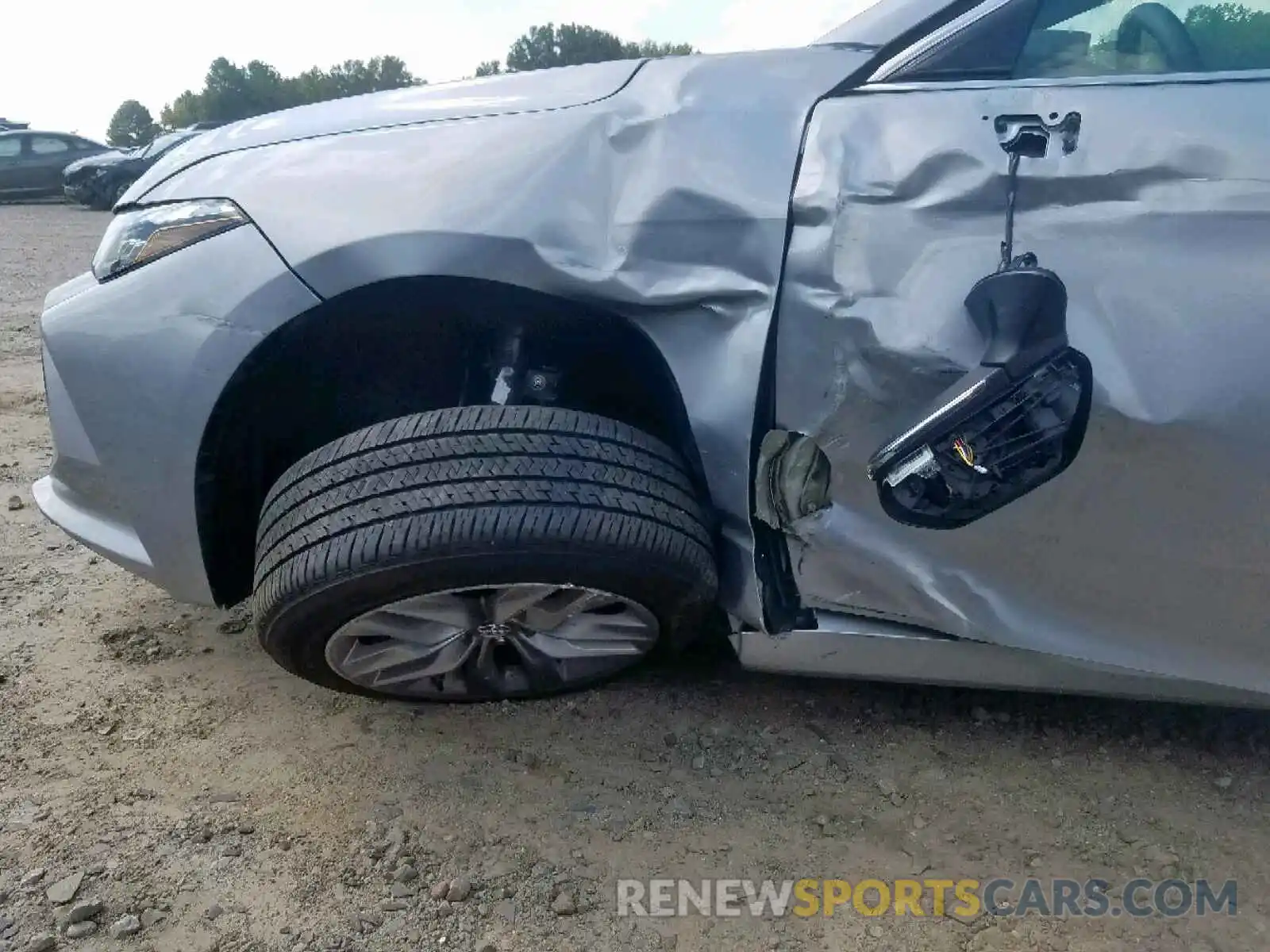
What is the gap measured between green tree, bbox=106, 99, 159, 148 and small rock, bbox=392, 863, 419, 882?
60.9 meters

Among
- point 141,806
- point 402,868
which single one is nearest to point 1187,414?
point 402,868

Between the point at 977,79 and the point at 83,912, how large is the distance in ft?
6.78

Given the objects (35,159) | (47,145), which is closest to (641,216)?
(35,159)

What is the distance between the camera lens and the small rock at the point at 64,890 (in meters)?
1.66

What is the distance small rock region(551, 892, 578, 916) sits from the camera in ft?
5.42

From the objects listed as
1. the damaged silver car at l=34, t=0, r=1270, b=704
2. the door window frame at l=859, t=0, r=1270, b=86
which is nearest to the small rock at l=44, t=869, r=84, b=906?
the damaged silver car at l=34, t=0, r=1270, b=704

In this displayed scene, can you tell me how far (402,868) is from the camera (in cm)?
173

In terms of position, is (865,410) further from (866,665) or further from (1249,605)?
(1249,605)

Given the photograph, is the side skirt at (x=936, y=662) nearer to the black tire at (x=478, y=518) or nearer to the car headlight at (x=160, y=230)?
the black tire at (x=478, y=518)

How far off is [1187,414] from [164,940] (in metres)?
1.85

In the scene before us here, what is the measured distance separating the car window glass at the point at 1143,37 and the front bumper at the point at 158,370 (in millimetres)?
1388

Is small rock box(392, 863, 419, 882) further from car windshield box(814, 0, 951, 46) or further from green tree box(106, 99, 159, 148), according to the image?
green tree box(106, 99, 159, 148)

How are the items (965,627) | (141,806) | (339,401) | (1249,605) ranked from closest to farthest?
1. (1249,605)
2. (965,627)
3. (141,806)
4. (339,401)

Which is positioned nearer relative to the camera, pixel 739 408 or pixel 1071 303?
pixel 1071 303
